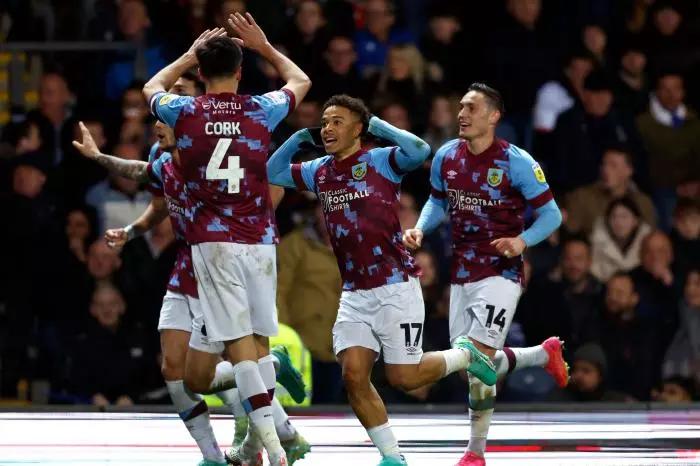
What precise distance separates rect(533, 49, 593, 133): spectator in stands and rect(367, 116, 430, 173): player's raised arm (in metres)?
5.13

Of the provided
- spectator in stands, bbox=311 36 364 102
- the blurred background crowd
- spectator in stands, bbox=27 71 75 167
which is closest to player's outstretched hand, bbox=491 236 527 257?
the blurred background crowd

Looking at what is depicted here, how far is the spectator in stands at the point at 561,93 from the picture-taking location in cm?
1416

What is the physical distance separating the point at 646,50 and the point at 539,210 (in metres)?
5.51

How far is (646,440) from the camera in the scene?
10.5 metres

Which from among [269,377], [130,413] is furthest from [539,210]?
[130,413]

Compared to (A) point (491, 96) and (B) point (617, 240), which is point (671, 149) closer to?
(B) point (617, 240)

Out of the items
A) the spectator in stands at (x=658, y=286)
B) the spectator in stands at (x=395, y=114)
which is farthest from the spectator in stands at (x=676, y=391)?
the spectator in stands at (x=395, y=114)

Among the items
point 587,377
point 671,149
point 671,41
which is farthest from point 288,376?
point 671,41

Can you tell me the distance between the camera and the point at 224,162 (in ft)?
28.4

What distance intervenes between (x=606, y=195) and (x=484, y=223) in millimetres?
4318

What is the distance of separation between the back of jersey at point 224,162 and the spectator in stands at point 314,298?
13.5ft

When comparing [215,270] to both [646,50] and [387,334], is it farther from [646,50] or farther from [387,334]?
[646,50]

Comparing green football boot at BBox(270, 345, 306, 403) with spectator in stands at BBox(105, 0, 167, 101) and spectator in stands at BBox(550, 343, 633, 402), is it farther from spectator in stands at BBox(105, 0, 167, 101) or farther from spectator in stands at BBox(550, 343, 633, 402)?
spectator in stands at BBox(105, 0, 167, 101)

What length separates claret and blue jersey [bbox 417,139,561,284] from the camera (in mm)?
9539
